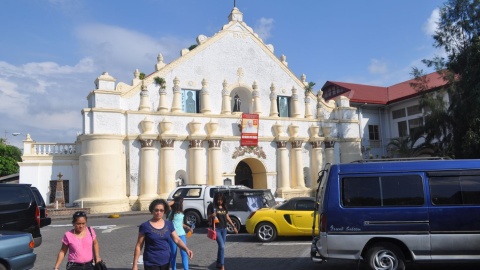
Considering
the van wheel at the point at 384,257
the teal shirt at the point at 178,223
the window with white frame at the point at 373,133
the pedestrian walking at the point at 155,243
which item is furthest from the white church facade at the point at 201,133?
the pedestrian walking at the point at 155,243

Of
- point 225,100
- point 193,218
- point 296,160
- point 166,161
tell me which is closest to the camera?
point 193,218

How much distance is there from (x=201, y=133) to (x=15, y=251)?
21.7 m

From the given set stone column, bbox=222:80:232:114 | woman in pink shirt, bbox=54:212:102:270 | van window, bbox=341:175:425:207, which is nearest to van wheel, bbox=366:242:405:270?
van window, bbox=341:175:425:207

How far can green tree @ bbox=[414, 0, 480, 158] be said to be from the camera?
871 inches

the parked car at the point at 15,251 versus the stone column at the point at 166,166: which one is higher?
the stone column at the point at 166,166

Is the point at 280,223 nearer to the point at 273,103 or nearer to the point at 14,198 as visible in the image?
the point at 14,198

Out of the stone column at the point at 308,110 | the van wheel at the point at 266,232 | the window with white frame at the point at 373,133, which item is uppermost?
the stone column at the point at 308,110

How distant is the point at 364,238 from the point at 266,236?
220 inches

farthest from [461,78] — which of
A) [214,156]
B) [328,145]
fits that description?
[214,156]

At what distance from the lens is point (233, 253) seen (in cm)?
1128

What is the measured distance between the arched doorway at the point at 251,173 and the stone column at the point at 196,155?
4.08m

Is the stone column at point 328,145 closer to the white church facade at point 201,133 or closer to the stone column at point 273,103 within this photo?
the white church facade at point 201,133

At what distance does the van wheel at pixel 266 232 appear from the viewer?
12953 mm

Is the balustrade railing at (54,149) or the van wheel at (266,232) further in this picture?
the balustrade railing at (54,149)
